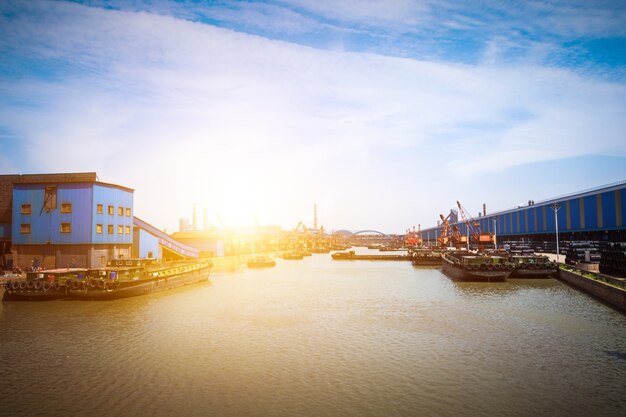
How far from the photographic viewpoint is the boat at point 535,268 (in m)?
68.8

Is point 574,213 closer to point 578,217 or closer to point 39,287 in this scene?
point 578,217

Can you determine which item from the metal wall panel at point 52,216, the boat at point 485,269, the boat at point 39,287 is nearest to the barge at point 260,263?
the metal wall panel at point 52,216

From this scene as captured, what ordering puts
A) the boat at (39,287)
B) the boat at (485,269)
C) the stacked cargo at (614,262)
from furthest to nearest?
1. the boat at (485,269)
2. the stacked cargo at (614,262)
3. the boat at (39,287)

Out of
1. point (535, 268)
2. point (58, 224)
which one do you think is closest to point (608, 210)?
point (535, 268)

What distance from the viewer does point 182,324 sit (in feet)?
117

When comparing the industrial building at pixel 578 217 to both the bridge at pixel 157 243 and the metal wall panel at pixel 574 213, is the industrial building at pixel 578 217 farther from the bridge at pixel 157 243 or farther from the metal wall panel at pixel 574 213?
the bridge at pixel 157 243

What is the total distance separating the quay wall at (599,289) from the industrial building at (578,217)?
56.1ft

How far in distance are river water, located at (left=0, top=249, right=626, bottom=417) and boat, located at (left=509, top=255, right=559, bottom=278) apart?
79.9ft

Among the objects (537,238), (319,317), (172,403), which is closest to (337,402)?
(172,403)

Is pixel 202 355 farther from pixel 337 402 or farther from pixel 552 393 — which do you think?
pixel 552 393

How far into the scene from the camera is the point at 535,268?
69.3 m

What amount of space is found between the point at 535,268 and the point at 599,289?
24410 millimetres

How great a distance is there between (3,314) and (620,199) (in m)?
108

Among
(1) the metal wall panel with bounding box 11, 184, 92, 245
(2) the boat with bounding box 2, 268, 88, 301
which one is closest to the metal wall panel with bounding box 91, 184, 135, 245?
(1) the metal wall panel with bounding box 11, 184, 92, 245
